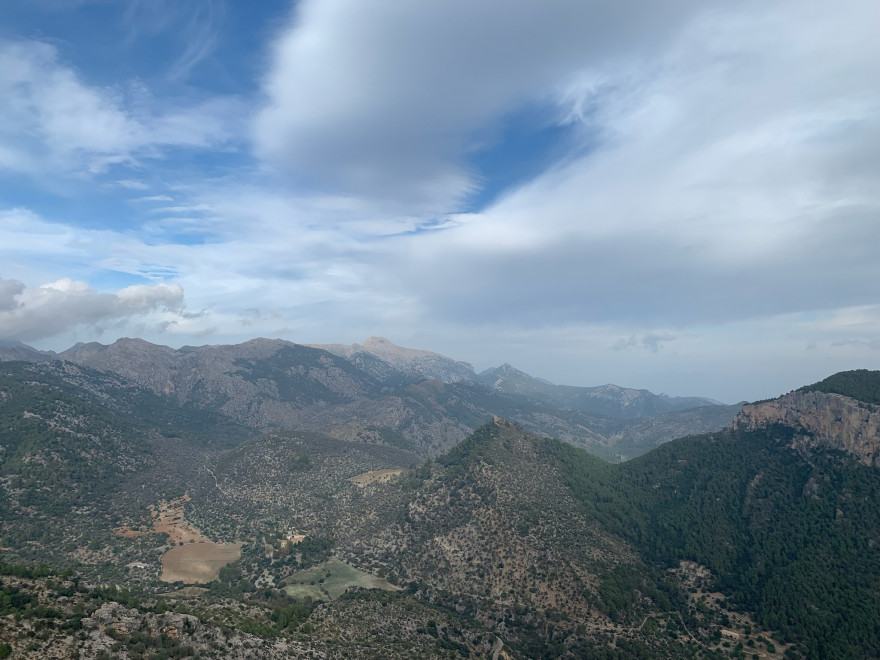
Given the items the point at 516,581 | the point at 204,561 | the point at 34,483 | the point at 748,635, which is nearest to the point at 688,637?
the point at 748,635

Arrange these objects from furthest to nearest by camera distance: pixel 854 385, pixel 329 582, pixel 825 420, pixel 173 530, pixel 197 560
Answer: pixel 173 530, pixel 854 385, pixel 197 560, pixel 825 420, pixel 329 582

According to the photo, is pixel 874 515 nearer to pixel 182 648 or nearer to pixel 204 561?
pixel 182 648

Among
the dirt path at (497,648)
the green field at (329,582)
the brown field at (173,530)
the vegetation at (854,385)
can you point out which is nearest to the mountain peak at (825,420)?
the vegetation at (854,385)

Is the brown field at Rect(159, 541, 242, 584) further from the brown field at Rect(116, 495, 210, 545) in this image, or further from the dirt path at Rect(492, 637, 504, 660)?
the dirt path at Rect(492, 637, 504, 660)

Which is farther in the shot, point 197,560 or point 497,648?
point 197,560

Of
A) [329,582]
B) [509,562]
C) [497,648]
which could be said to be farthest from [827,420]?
[329,582]

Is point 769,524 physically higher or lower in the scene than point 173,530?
higher

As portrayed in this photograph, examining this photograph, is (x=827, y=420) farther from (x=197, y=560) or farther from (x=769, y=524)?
(x=197, y=560)
